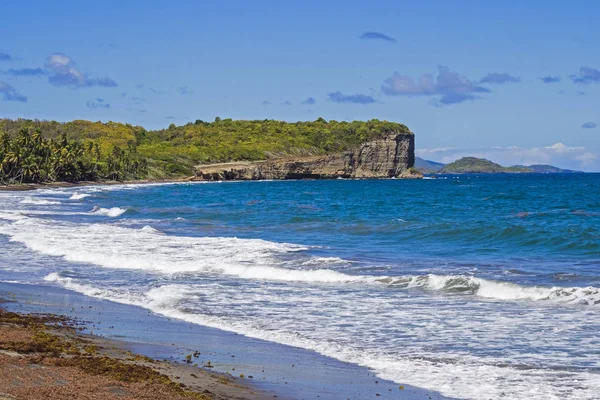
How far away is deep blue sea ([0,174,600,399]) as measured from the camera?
1221 cm

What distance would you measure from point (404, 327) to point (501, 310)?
3185mm

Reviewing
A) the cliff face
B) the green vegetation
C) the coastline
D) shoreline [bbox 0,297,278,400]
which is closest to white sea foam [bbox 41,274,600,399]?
the coastline

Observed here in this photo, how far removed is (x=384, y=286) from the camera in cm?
2056

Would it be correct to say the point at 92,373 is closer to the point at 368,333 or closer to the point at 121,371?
the point at 121,371

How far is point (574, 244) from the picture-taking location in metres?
30.1

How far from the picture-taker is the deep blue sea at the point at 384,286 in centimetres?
1221

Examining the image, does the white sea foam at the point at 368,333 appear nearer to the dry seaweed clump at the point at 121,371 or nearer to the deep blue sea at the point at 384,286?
the deep blue sea at the point at 384,286

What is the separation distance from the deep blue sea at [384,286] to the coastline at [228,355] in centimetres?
49

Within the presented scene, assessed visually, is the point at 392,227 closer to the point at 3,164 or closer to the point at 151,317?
the point at 151,317

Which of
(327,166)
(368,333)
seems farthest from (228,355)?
(327,166)

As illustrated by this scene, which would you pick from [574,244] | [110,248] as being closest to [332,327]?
[110,248]

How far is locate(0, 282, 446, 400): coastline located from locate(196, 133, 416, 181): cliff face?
157 m

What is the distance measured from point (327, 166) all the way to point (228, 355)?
176717mm

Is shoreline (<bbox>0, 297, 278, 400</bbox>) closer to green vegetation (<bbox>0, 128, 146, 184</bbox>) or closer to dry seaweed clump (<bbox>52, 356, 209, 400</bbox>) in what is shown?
dry seaweed clump (<bbox>52, 356, 209, 400</bbox>)
